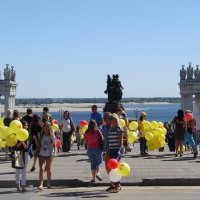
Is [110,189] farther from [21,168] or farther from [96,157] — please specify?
[21,168]

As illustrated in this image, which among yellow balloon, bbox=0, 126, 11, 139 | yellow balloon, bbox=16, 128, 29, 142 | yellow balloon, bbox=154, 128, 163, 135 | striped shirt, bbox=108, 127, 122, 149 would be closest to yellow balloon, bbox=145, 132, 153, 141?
yellow balloon, bbox=154, 128, 163, 135

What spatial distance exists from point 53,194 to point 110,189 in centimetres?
120

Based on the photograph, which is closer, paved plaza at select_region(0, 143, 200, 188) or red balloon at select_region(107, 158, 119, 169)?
red balloon at select_region(107, 158, 119, 169)

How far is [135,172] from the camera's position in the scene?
1567 centimetres

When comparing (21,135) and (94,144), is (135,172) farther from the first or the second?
(21,135)

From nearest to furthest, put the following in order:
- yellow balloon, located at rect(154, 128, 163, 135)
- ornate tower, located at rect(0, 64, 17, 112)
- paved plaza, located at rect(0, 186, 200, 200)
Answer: paved plaza, located at rect(0, 186, 200, 200) → yellow balloon, located at rect(154, 128, 163, 135) → ornate tower, located at rect(0, 64, 17, 112)

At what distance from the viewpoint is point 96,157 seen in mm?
14141

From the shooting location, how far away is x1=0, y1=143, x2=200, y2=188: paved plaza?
555 inches

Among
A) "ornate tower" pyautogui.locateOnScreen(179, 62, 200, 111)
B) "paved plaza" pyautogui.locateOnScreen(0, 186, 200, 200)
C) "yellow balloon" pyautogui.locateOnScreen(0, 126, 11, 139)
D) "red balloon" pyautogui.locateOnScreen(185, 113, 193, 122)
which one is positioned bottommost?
"paved plaza" pyautogui.locateOnScreen(0, 186, 200, 200)

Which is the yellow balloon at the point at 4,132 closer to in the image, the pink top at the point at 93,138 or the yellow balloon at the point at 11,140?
the yellow balloon at the point at 11,140

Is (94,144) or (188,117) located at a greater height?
(188,117)

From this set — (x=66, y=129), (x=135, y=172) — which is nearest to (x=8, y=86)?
(x=66, y=129)

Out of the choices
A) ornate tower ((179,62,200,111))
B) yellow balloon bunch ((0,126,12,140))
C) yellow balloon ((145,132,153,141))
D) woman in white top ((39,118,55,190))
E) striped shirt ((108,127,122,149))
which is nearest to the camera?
striped shirt ((108,127,122,149))

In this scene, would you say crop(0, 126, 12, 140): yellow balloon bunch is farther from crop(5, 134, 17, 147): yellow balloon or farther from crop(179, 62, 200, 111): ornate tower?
crop(179, 62, 200, 111): ornate tower
